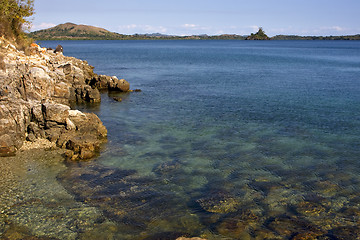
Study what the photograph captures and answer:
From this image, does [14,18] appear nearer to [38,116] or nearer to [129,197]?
[38,116]

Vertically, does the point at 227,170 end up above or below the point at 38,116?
below

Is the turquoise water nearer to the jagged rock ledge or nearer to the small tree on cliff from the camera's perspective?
the jagged rock ledge

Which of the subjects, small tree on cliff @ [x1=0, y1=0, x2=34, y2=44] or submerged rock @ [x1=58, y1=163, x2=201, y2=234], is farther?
small tree on cliff @ [x1=0, y1=0, x2=34, y2=44]

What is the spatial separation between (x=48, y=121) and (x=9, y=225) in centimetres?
1378

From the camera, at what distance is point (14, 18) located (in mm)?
48312

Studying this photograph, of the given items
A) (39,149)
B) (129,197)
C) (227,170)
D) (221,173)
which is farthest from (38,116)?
(227,170)

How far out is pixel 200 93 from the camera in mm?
51188

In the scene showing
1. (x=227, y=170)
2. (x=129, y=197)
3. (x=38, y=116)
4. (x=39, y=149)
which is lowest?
(x=129, y=197)

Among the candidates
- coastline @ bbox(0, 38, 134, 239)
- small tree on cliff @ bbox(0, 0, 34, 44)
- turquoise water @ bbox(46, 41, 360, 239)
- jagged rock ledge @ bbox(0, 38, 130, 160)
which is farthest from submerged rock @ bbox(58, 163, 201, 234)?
small tree on cliff @ bbox(0, 0, 34, 44)

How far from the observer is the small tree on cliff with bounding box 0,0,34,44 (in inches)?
1767

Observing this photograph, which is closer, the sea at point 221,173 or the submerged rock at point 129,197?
the sea at point 221,173

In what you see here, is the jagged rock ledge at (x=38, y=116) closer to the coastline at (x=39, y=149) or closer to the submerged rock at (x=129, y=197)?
the coastline at (x=39, y=149)

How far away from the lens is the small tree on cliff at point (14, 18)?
147ft

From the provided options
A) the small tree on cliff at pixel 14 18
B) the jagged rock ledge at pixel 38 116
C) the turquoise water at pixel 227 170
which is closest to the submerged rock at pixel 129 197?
A: the turquoise water at pixel 227 170
